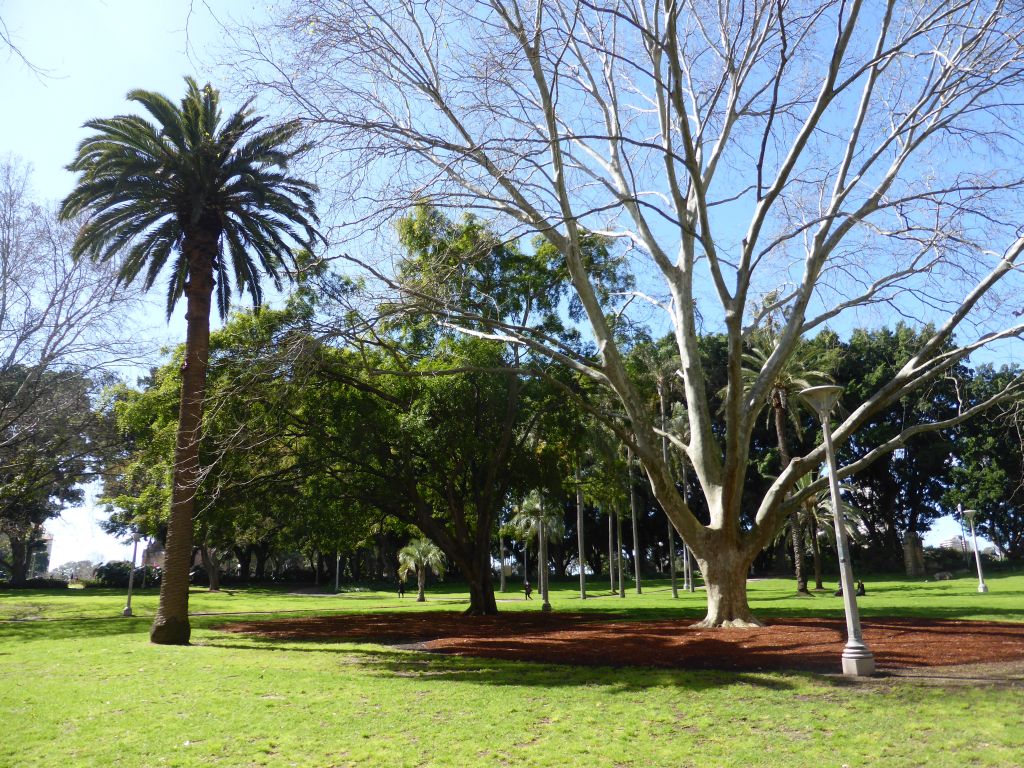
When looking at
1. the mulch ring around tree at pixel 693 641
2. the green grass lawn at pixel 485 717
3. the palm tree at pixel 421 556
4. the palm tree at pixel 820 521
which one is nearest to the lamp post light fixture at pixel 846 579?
the green grass lawn at pixel 485 717

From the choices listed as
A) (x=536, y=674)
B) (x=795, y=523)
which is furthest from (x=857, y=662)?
(x=795, y=523)

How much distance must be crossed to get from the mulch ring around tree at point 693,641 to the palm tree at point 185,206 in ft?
14.7

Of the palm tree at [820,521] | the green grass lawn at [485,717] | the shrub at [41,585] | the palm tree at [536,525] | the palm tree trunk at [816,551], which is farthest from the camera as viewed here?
the shrub at [41,585]

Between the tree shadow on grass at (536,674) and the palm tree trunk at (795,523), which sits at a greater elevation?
the palm tree trunk at (795,523)

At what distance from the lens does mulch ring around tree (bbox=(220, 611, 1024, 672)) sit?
1135cm

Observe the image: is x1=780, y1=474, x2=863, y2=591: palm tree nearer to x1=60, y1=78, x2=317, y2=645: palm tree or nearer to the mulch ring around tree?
the mulch ring around tree

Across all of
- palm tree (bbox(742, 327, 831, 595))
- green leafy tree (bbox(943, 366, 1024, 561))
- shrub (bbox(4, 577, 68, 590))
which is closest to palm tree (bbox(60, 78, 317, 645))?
palm tree (bbox(742, 327, 831, 595))

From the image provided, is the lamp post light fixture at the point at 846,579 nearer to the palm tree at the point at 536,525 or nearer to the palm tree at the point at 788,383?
the palm tree at the point at 536,525

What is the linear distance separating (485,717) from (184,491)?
11724 millimetres

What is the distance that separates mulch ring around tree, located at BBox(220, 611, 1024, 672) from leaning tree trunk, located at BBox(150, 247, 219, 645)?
2.42 metres

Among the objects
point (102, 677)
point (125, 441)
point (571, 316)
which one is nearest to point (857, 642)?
point (102, 677)

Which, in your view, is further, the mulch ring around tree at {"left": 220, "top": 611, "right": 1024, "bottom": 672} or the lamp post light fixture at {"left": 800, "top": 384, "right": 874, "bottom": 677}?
the mulch ring around tree at {"left": 220, "top": 611, "right": 1024, "bottom": 672}

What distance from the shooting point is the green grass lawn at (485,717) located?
22.0ft

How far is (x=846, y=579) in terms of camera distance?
10531 millimetres
